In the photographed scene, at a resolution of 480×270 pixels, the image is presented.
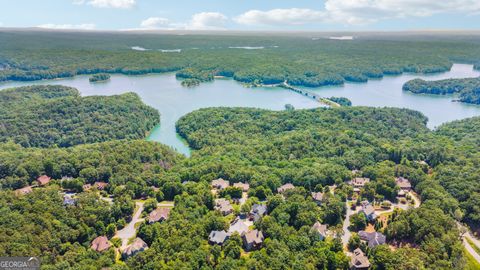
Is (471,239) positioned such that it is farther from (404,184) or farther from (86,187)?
(86,187)

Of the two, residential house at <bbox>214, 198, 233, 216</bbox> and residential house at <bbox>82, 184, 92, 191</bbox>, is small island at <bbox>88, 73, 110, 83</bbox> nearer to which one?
residential house at <bbox>82, 184, 92, 191</bbox>

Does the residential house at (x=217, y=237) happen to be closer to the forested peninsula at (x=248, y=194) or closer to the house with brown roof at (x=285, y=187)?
the forested peninsula at (x=248, y=194)

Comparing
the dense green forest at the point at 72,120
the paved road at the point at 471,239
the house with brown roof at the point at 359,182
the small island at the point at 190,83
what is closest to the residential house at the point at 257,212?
the house with brown roof at the point at 359,182

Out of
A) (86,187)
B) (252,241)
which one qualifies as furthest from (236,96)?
(252,241)

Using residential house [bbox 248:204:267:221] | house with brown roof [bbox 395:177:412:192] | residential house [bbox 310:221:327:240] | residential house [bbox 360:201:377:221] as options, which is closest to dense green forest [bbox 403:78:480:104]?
house with brown roof [bbox 395:177:412:192]

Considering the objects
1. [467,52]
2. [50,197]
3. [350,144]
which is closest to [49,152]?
[50,197]

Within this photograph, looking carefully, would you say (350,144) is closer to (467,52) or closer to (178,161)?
(178,161)
